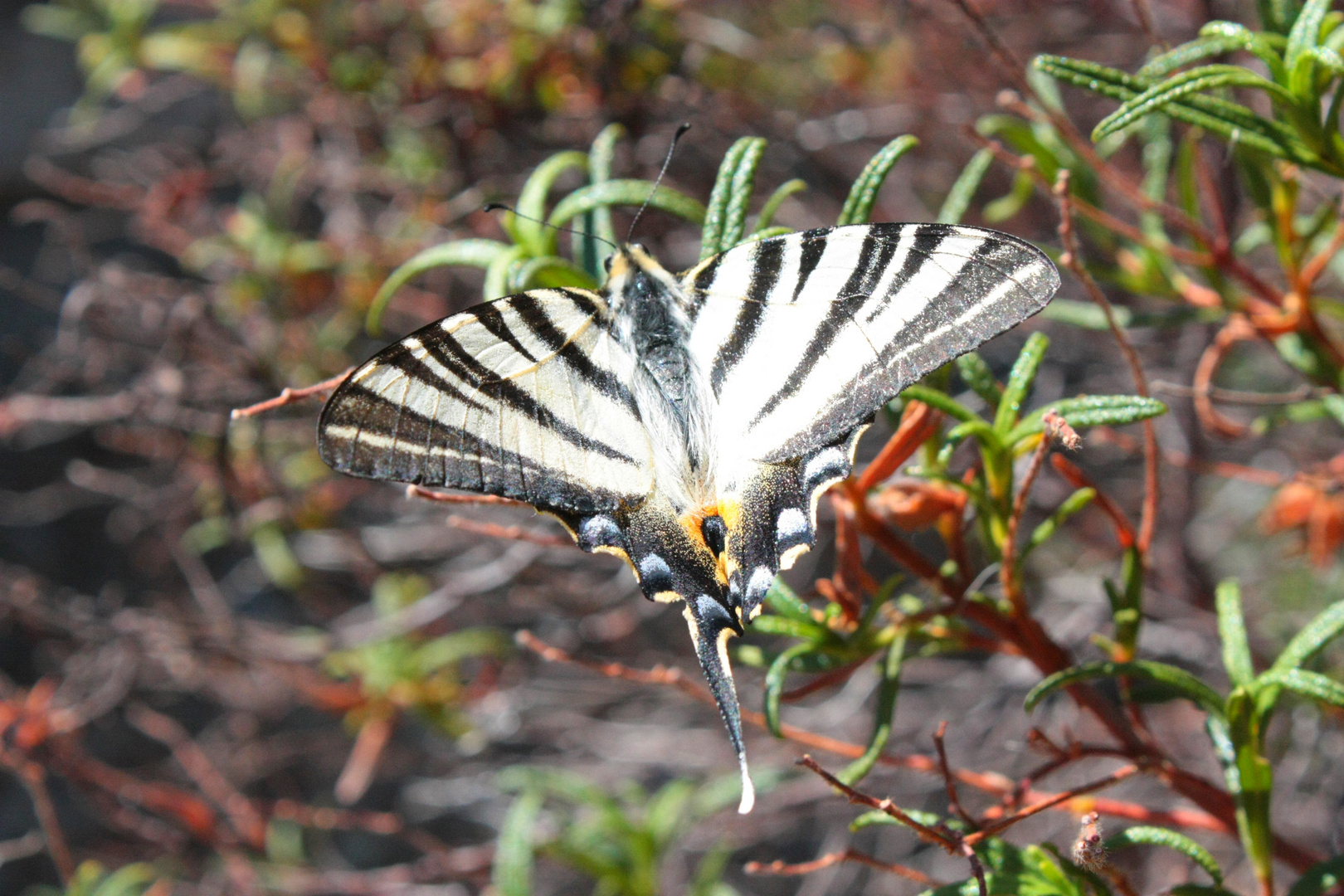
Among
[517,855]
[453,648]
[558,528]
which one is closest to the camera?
[517,855]

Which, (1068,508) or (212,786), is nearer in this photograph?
(1068,508)

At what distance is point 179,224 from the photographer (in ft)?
10.6

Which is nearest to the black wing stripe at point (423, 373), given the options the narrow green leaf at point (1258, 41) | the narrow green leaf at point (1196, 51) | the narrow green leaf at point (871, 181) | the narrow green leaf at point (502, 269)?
the narrow green leaf at point (502, 269)

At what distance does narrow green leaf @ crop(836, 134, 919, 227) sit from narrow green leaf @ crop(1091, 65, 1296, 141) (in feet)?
0.86

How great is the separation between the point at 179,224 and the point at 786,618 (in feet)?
8.79

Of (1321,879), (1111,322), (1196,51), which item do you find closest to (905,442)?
(1111,322)

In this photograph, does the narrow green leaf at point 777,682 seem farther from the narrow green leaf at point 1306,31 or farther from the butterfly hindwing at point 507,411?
the narrow green leaf at point 1306,31

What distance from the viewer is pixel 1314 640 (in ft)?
4.33

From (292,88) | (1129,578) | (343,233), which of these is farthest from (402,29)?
(1129,578)

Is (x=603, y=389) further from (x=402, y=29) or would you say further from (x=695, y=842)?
(x=695, y=842)

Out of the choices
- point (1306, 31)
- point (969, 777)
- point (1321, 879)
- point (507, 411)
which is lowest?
point (969, 777)

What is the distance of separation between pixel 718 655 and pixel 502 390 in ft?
1.71

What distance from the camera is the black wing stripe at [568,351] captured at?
1.48 m

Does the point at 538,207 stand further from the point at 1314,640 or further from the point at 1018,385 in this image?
the point at 1314,640
